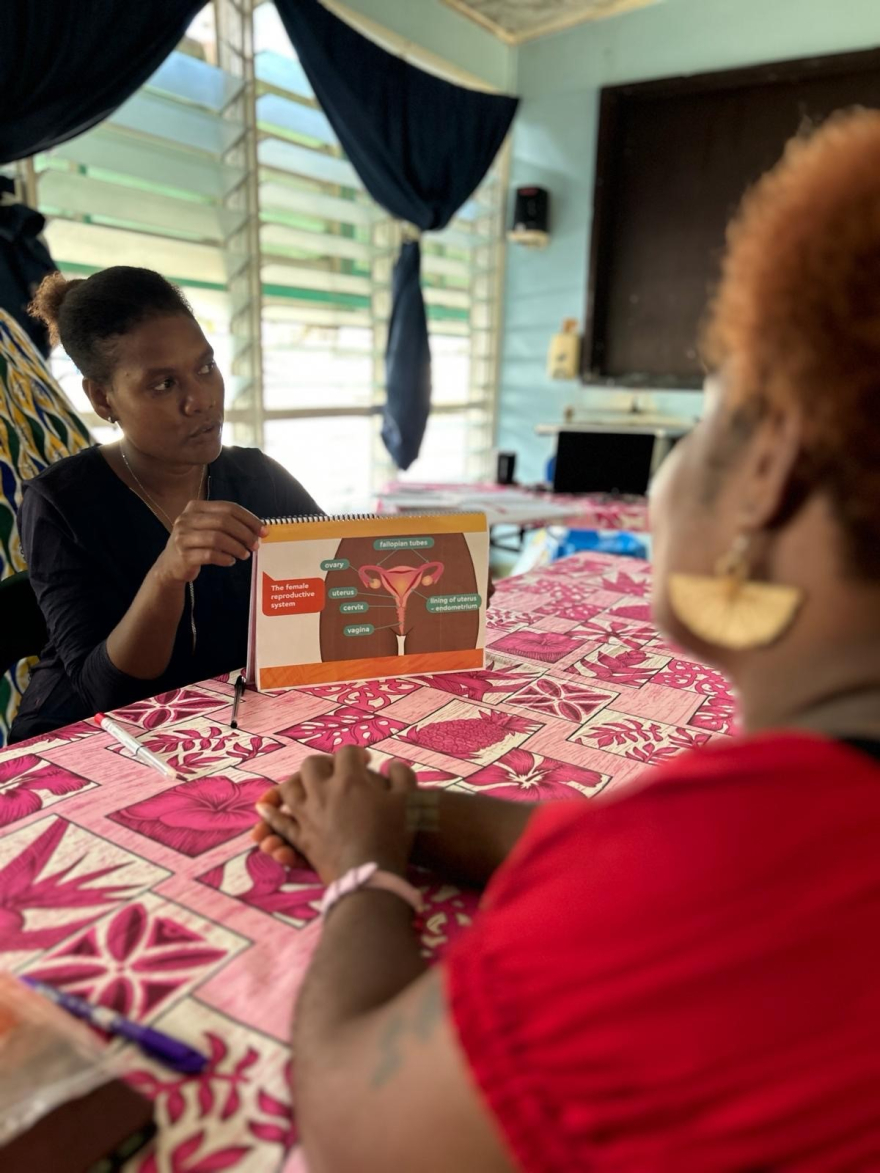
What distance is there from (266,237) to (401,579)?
2.83 metres

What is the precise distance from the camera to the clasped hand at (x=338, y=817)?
0.64 m

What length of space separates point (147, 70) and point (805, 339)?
2.97m

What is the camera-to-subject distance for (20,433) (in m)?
1.62

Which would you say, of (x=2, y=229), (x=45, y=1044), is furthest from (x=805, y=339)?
(x=2, y=229)

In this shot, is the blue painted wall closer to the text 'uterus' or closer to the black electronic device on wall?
the black electronic device on wall

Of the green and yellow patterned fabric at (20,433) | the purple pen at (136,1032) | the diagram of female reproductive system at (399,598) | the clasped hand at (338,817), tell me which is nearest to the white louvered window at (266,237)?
the green and yellow patterned fabric at (20,433)

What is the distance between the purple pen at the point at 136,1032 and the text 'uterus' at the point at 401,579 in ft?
2.14

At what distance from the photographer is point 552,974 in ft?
1.17

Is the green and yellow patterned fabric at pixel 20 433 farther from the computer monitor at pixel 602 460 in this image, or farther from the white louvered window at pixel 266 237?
the computer monitor at pixel 602 460

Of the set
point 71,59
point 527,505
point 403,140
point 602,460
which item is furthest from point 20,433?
point 403,140

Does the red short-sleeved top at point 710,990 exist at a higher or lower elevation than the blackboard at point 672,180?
lower

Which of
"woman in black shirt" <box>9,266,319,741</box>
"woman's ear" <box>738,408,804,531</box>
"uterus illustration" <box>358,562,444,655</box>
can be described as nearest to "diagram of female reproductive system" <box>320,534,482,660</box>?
"uterus illustration" <box>358,562,444,655</box>

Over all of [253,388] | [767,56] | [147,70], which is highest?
[767,56]

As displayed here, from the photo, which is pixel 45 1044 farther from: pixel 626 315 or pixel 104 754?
pixel 626 315
